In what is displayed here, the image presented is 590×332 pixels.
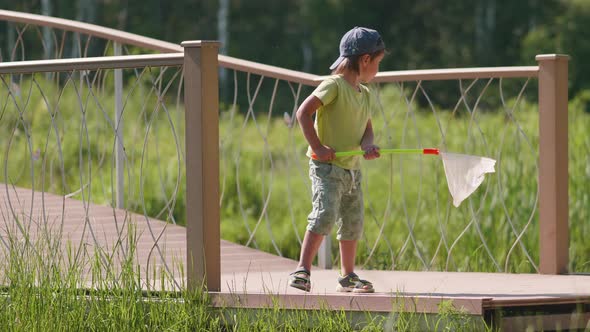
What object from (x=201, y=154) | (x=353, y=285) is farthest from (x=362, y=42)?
(x=353, y=285)

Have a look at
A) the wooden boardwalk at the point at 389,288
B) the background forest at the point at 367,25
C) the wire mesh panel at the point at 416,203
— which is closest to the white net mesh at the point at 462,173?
the wooden boardwalk at the point at 389,288

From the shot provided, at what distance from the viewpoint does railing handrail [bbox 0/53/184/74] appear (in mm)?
4297

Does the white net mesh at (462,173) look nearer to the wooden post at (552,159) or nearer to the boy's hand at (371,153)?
the boy's hand at (371,153)

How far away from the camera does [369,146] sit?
4211 millimetres

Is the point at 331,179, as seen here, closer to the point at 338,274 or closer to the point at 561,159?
the point at 338,274

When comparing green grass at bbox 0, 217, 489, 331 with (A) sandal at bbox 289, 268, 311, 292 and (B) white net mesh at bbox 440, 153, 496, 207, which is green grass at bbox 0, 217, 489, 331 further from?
(B) white net mesh at bbox 440, 153, 496, 207

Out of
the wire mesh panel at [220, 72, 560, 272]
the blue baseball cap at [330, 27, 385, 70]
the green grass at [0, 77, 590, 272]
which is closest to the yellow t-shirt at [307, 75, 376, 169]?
the blue baseball cap at [330, 27, 385, 70]

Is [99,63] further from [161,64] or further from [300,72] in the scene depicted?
[300,72]

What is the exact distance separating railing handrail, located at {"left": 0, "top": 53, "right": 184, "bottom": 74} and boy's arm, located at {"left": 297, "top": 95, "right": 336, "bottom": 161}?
0.51 m

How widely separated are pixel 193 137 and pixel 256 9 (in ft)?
85.2

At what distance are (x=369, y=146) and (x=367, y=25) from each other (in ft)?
81.1

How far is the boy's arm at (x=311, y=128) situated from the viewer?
4211 mm

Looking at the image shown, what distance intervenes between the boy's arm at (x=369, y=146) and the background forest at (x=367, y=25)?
2113 cm

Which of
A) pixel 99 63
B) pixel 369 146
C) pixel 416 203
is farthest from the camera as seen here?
pixel 416 203
